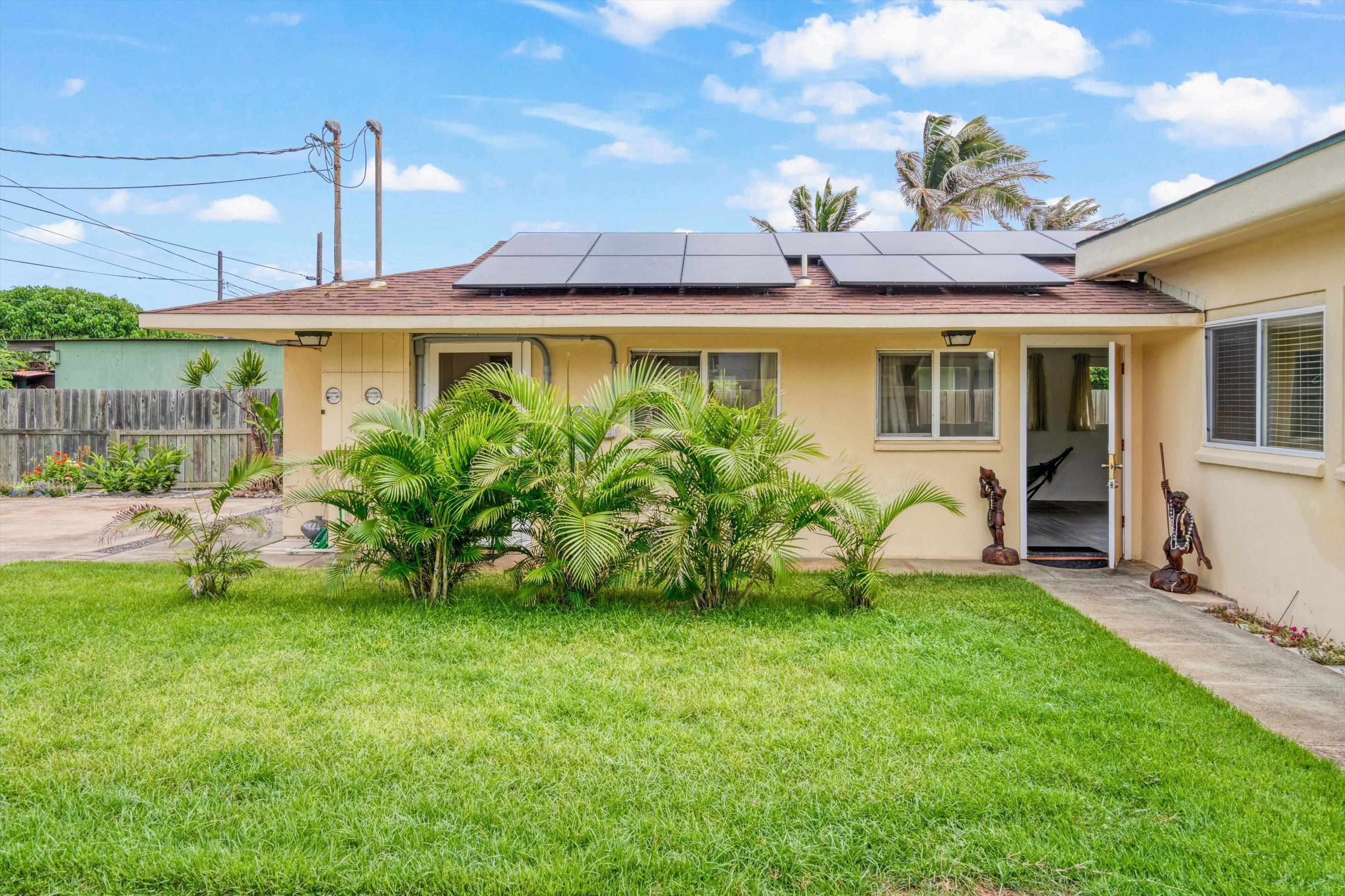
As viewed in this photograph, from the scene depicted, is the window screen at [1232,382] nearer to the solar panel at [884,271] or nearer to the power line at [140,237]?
the solar panel at [884,271]

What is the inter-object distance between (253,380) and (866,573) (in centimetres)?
804

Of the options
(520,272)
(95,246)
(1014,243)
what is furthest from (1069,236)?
(95,246)

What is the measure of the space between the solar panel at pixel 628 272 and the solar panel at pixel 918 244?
2.60 meters

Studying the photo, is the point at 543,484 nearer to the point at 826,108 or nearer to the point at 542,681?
the point at 542,681

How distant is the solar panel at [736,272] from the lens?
8.38m

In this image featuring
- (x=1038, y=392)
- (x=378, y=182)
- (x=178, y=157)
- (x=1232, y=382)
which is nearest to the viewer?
(x=1232, y=382)

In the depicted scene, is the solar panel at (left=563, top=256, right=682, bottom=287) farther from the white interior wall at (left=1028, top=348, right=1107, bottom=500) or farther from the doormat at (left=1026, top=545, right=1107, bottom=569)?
the white interior wall at (left=1028, top=348, right=1107, bottom=500)

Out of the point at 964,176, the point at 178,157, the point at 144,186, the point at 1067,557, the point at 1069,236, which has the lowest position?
the point at 1067,557

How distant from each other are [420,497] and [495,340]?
10.0ft

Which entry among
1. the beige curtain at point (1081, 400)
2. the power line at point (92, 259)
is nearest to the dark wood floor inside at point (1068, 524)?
the beige curtain at point (1081, 400)

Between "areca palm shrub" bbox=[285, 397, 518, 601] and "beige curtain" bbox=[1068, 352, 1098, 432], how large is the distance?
9.58m

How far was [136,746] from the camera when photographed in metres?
3.70

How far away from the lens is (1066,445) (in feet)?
41.2

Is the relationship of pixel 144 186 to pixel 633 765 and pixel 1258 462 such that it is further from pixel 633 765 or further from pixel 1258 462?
pixel 1258 462
